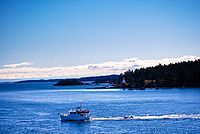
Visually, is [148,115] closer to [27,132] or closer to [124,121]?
[124,121]

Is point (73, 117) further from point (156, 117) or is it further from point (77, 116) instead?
point (156, 117)

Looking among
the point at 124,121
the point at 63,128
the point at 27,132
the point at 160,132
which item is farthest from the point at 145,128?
the point at 27,132

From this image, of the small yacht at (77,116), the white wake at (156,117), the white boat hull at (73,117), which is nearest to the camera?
the white wake at (156,117)

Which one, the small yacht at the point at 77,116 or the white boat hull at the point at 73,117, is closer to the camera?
the white boat hull at the point at 73,117

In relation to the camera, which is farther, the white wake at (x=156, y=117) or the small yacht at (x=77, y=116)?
the small yacht at (x=77, y=116)

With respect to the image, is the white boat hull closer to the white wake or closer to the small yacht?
the small yacht

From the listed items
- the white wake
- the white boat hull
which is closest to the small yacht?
the white boat hull

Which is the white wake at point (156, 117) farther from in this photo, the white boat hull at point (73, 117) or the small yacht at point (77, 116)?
the white boat hull at point (73, 117)

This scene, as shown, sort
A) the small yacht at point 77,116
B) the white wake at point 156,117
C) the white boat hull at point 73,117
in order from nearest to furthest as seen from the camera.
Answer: the white wake at point 156,117, the white boat hull at point 73,117, the small yacht at point 77,116

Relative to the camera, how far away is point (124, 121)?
82.8 m

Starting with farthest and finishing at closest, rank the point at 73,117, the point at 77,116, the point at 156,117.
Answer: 1. the point at 73,117
2. the point at 77,116
3. the point at 156,117

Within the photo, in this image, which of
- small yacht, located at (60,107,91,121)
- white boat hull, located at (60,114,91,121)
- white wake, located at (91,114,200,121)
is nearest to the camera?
white wake, located at (91,114,200,121)

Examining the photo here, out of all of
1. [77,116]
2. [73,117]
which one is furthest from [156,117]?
[73,117]

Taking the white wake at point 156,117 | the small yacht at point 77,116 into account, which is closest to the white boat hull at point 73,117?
the small yacht at point 77,116
